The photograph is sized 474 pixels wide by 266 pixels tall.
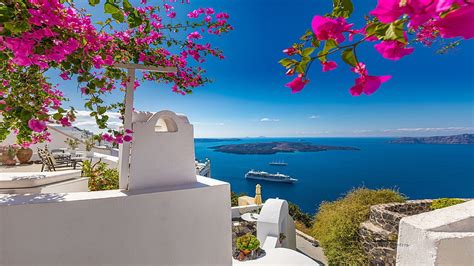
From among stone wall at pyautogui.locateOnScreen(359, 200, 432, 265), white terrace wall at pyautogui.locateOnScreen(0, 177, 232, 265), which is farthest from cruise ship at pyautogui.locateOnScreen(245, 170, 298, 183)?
white terrace wall at pyautogui.locateOnScreen(0, 177, 232, 265)

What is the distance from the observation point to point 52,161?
5.77 metres

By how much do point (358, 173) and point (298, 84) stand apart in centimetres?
5469

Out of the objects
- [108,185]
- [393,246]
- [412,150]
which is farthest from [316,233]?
[412,150]

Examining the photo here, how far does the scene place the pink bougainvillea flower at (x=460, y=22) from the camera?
407 mm

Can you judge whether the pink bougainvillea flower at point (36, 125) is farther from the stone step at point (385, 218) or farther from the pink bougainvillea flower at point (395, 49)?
the stone step at point (385, 218)

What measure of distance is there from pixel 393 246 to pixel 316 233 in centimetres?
310

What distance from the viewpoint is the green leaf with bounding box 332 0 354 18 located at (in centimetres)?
81

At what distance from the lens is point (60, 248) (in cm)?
261

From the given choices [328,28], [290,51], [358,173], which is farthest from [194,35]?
[358,173]

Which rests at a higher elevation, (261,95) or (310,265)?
(261,95)

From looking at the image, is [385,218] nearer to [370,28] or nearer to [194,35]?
[194,35]

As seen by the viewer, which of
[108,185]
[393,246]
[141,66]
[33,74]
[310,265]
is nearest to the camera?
[33,74]

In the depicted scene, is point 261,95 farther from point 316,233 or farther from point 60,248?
point 60,248

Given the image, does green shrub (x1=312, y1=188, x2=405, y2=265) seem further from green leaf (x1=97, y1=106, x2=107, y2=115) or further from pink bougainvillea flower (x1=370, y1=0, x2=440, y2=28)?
pink bougainvillea flower (x1=370, y1=0, x2=440, y2=28)
